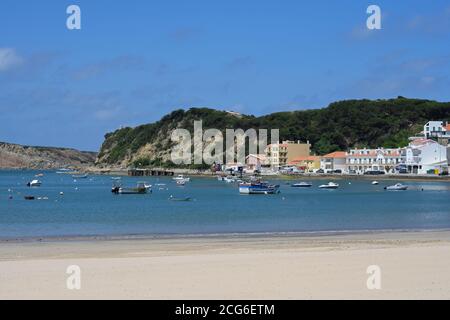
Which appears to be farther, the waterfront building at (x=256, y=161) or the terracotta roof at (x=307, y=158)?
the waterfront building at (x=256, y=161)

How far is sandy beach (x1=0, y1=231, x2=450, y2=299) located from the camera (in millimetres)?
13930

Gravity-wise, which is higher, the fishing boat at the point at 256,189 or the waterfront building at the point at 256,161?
the waterfront building at the point at 256,161

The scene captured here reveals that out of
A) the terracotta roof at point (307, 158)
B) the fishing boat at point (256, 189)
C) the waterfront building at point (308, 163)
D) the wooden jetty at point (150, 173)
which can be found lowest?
the fishing boat at point (256, 189)

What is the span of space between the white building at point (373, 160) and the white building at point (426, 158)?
12.0ft

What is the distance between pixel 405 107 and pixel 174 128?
196 ft

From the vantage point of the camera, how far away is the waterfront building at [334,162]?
129 m

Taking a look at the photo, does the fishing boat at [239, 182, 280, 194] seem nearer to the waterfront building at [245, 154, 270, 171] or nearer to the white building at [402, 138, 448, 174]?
the white building at [402, 138, 448, 174]

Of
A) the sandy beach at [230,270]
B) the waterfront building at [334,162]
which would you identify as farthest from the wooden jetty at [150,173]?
the sandy beach at [230,270]

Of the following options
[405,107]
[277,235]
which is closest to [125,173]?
[405,107]

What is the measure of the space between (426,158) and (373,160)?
12185mm

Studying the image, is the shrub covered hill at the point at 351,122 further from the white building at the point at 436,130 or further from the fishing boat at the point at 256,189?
the fishing boat at the point at 256,189

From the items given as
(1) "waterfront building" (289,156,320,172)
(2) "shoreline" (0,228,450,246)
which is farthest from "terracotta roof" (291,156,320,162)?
(2) "shoreline" (0,228,450,246)

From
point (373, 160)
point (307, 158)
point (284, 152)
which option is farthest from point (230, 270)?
point (284, 152)

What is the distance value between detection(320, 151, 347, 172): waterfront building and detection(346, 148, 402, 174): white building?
81 cm
